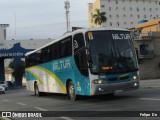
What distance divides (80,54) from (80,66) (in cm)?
54

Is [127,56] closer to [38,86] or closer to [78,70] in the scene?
[78,70]

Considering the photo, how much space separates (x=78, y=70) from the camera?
57.7ft

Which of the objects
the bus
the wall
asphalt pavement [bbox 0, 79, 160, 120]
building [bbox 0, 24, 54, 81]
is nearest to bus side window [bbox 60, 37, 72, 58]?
the bus

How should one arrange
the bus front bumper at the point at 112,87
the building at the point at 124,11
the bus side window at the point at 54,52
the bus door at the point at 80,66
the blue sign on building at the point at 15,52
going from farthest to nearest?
1. the building at the point at 124,11
2. the blue sign on building at the point at 15,52
3. the bus side window at the point at 54,52
4. the bus door at the point at 80,66
5. the bus front bumper at the point at 112,87

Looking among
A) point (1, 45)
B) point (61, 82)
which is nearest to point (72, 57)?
point (61, 82)

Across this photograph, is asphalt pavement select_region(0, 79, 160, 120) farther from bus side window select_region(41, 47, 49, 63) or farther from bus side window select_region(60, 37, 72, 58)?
bus side window select_region(41, 47, 49, 63)

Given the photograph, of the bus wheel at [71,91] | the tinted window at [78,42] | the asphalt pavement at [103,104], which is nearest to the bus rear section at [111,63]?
the tinted window at [78,42]

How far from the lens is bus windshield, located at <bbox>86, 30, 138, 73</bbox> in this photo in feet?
53.6

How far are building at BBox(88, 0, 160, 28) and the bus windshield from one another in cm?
13550

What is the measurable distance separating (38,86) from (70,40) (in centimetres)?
915

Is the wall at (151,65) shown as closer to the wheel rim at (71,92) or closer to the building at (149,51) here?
the building at (149,51)

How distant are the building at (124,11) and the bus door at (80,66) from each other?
13492cm

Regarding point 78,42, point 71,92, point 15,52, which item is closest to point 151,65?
point 15,52

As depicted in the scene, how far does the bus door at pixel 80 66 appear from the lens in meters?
16.8
